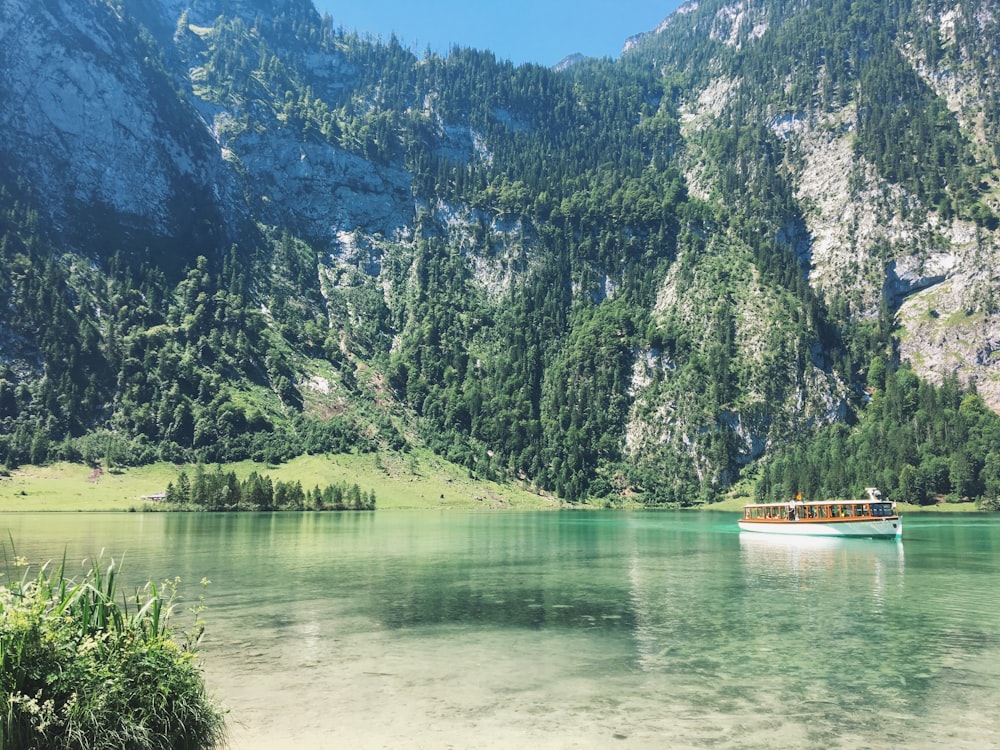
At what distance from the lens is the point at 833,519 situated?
4596 inches

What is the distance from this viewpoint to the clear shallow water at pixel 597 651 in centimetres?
2203

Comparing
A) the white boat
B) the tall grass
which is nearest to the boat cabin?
the white boat

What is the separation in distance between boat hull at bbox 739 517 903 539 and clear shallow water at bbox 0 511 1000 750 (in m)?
38.0

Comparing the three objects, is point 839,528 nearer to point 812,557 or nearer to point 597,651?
point 812,557

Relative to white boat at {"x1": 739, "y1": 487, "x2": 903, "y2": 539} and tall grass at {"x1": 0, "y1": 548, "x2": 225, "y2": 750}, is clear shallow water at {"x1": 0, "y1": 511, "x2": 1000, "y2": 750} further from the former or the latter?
white boat at {"x1": 739, "y1": 487, "x2": 903, "y2": 539}

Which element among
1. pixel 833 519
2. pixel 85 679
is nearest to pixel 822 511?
pixel 833 519

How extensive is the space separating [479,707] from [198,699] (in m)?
10.2

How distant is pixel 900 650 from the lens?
109 ft

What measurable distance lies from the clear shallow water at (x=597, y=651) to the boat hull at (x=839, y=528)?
125 ft

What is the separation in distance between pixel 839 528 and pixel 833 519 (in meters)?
1.99

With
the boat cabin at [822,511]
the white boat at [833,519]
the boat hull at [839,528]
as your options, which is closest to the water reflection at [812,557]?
the boat hull at [839,528]

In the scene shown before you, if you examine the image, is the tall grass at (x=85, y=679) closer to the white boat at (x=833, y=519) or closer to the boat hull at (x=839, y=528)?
the white boat at (x=833, y=519)

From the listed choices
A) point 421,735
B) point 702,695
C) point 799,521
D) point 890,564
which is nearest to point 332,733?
point 421,735

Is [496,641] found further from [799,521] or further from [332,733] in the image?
Result: [799,521]
